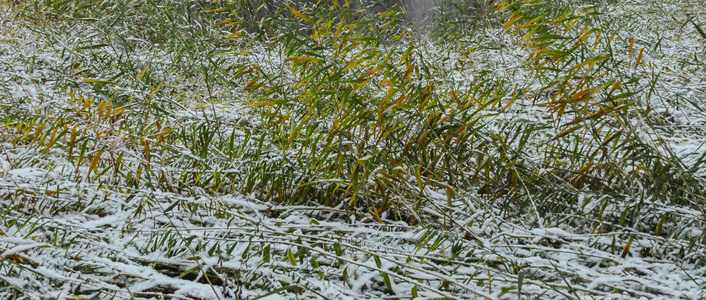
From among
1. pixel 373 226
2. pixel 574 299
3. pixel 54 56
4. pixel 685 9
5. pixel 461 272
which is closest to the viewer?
pixel 574 299

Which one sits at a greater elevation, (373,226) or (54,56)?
(54,56)

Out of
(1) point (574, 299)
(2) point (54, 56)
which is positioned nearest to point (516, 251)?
(1) point (574, 299)

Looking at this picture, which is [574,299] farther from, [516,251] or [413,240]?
[413,240]

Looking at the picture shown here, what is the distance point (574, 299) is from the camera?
4.38 ft

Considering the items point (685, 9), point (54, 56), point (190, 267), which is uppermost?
point (685, 9)

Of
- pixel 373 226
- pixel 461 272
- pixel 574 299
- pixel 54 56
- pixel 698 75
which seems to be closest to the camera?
pixel 574 299

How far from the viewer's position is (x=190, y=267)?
1.69 metres

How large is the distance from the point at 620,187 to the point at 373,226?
0.80 meters

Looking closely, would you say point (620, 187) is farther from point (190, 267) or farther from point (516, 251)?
point (190, 267)

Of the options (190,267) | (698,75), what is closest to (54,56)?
(190,267)

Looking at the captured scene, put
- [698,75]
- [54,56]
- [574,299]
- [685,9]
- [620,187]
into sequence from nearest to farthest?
1. [574,299]
2. [620,187]
3. [698,75]
4. [54,56]
5. [685,9]

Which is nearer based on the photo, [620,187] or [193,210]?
[620,187]

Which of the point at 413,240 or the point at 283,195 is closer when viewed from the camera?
the point at 413,240

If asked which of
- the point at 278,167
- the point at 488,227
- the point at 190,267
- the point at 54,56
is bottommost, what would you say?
the point at 190,267
